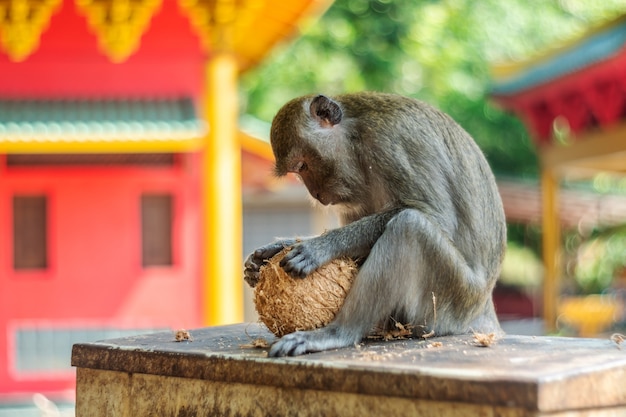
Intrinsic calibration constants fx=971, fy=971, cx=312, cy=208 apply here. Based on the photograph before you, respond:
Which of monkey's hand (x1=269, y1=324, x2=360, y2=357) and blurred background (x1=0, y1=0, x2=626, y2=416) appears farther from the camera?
blurred background (x1=0, y1=0, x2=626, y2=416)

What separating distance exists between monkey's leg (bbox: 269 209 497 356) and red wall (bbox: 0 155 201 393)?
220 inches

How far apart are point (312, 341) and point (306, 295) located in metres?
0.19

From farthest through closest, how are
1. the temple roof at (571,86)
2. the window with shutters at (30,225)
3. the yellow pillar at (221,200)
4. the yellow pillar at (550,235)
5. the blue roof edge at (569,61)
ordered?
the yellow pillar at (550,235), the temple roof at (571,86), the blue roof edge at (569,61), the window with shutters at (30,225), the yellow pillar at (221,200)

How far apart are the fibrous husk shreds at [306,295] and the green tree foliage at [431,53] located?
43.3 feet

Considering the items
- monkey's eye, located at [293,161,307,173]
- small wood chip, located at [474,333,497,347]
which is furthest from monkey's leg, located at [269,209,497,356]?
monkey's eye, located at [293,161,307,173]

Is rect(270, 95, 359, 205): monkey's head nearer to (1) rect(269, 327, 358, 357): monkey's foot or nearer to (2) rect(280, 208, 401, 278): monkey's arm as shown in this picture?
(2) rect(280, 208, 401, 278): monkey's arm

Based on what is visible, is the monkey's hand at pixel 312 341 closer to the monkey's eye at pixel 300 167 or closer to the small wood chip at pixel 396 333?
the small wood chip at pixel 396 333

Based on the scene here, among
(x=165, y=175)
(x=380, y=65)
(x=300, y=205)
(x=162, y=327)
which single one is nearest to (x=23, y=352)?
(x=162, y=327)

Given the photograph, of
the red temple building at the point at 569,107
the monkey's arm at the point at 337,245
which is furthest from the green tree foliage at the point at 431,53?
the monkey's arm at the point at 337,245

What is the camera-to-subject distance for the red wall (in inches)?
345

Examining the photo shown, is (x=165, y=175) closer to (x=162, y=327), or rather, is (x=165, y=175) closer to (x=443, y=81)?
(x=162, y=327)

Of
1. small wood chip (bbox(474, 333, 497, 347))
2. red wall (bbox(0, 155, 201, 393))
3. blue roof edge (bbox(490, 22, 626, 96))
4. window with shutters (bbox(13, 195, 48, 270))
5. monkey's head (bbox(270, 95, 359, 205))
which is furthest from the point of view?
blue roof edge (bbox(490, 22, 626, 96))

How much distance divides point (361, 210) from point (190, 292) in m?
5.38

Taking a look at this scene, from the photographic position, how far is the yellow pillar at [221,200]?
8227 mm
